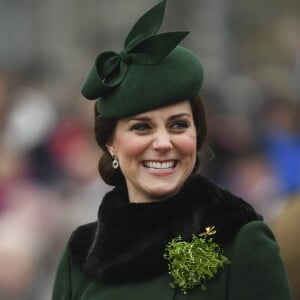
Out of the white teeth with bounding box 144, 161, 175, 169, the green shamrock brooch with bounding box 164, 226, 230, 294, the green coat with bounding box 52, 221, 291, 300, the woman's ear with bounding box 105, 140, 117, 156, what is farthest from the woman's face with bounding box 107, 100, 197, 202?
the green coat with bounding box 52, 221, 291, 300

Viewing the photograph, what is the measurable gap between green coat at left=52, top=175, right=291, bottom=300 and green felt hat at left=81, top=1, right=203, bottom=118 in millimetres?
600

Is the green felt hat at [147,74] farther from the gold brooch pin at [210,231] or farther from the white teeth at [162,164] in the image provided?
the gold brooch pin at [210,231]

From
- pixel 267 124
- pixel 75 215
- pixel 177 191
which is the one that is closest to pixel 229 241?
pixel 177 191

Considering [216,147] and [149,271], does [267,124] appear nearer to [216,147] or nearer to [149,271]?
[216,147]

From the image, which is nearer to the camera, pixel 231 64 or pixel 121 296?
pixel 121 296

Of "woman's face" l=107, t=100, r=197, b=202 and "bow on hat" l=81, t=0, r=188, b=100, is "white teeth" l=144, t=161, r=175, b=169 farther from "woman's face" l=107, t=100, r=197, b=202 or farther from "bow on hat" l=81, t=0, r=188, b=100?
"bow on hat" l=81, t=0, r=188, b=100

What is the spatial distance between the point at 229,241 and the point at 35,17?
9856 millimetres

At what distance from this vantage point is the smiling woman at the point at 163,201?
4.88m

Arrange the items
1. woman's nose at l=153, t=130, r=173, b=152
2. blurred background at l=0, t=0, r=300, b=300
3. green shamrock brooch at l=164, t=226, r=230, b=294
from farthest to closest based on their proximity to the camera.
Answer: blurred background at l=0, t=0, r=300, b=300 → woman's nose at l=153, t=130, r=173, b=152 → green shamrock brooch at l=164, t=226, r=230, b=294

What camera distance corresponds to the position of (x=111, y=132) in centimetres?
523

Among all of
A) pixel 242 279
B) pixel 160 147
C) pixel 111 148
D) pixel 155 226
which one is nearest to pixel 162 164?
pixel 160 147

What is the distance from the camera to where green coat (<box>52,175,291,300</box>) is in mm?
4766

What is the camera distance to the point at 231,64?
13.9 m

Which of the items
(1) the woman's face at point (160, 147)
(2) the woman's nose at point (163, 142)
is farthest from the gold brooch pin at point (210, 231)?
(2) the woman's nose at point (163, 142)
